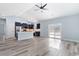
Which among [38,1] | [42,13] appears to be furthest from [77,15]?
[38,1]

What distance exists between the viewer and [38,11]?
2.54 metres

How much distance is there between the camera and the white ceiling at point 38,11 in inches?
90.2

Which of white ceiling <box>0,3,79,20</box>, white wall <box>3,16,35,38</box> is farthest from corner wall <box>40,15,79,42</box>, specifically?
white wall <box>3,16,35,38</box>

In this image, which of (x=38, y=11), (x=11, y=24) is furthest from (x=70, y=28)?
(x=11, y=24)

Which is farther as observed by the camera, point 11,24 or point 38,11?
point 11,24

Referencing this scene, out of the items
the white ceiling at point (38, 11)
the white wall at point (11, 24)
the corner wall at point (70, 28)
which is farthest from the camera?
the white wall at point (11, 24)

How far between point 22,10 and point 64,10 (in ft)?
4.13

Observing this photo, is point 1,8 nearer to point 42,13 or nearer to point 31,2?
point 31,2

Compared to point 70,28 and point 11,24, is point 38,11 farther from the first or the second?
point 70,28

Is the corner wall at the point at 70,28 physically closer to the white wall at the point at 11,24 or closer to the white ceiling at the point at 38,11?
the white ceiling at the point at 38,11

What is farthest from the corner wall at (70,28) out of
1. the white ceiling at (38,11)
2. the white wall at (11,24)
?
the white wall at (11,24)

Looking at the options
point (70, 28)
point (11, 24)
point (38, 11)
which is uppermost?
point (38, 11)

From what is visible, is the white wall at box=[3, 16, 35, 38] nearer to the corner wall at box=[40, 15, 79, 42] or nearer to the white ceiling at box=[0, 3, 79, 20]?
the white ceiling at box=[0, 3, 79, 20]

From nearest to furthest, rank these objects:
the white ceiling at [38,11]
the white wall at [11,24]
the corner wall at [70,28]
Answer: the white ceiling at [38,11], the corner wall at [70,28], the white wall at [11,24]
